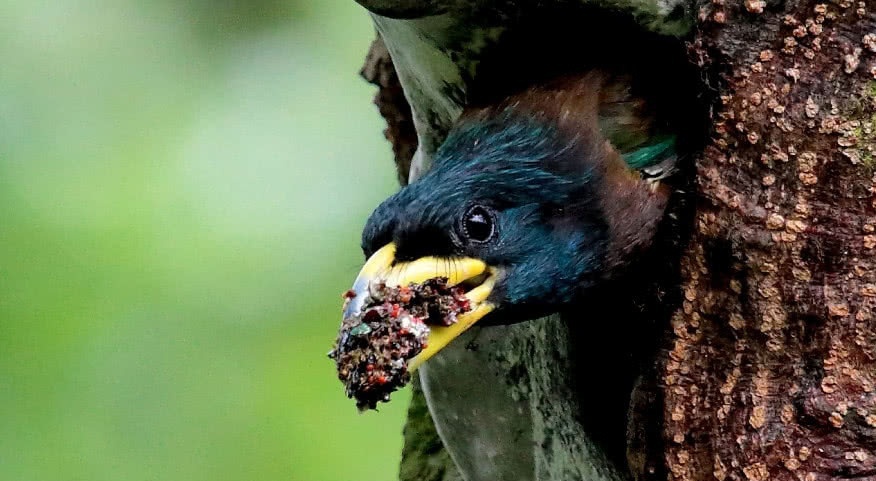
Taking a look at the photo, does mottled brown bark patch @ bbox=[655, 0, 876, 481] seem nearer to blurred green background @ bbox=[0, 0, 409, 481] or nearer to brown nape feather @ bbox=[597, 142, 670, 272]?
brown nape feather @ bbox=[597, 142, 670, 272]

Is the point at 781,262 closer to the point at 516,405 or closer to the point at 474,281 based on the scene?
the point at 474,281

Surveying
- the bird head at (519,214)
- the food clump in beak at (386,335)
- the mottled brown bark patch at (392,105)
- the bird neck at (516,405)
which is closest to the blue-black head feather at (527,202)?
the bird head at (519,214)

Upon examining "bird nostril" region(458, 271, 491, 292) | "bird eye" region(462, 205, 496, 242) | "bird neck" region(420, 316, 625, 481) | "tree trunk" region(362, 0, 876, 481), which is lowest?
"bird neck" region(420, 316, 625, 481)

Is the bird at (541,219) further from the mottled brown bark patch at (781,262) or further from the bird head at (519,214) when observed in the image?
the mottled brown bark patch at (781,262)

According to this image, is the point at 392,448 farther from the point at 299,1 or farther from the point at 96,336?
the point at 299,1

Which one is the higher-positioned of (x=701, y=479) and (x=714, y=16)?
(x=714, y=16)

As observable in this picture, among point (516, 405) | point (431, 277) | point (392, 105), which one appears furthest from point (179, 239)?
point (431, 277)

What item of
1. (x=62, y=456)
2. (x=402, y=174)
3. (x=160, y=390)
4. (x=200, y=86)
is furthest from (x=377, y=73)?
(x=62, y=456)

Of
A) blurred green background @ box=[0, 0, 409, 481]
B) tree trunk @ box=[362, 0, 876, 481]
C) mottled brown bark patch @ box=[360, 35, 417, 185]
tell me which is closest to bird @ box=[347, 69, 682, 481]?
tree trunk @ box=[362, 0, 876, 481]
